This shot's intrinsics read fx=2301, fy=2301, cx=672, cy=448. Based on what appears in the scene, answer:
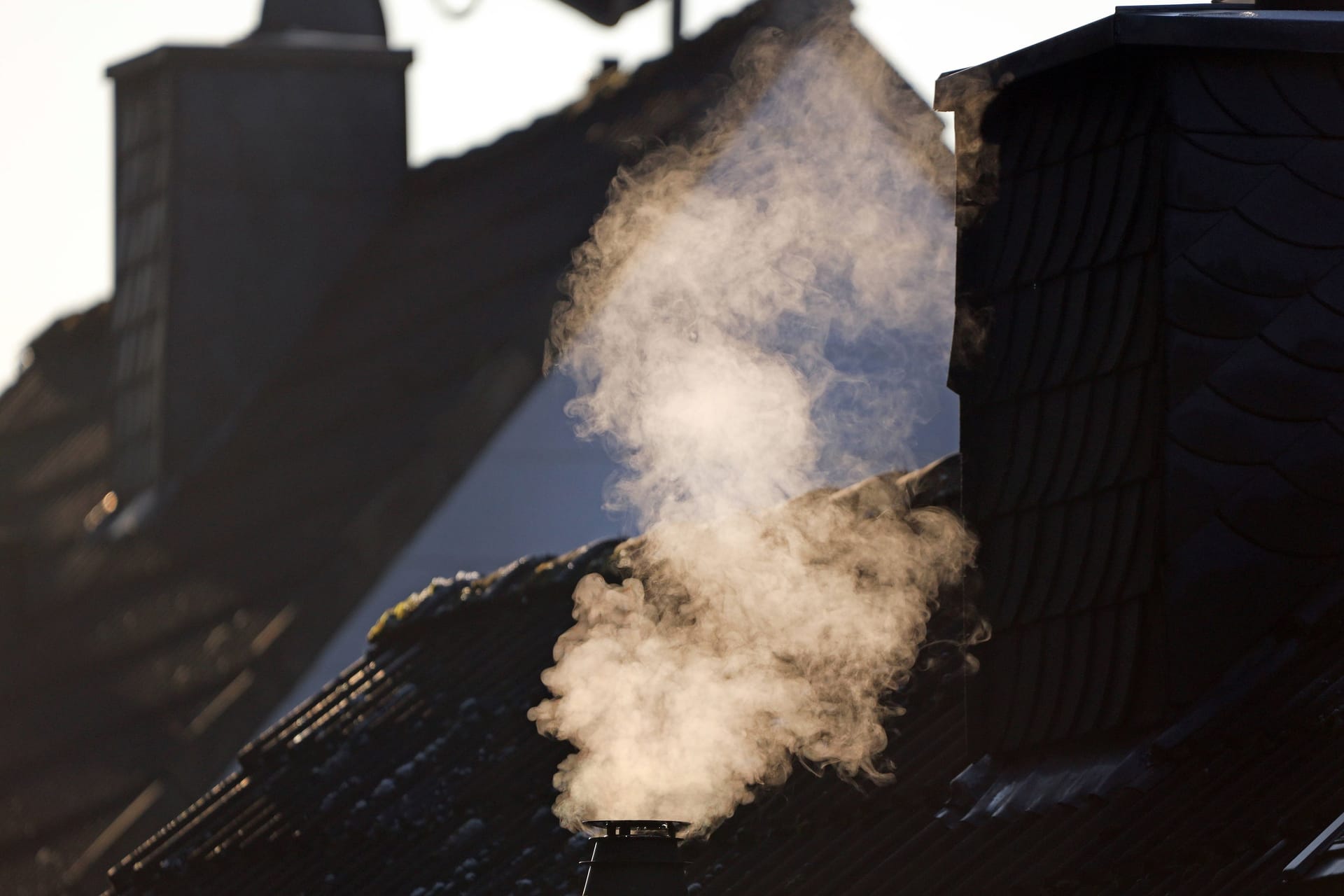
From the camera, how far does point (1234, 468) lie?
6.03m

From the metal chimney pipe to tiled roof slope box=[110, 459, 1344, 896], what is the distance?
0.83 meters

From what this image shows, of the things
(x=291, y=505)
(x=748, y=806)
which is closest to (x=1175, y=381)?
(x=748, y=806)

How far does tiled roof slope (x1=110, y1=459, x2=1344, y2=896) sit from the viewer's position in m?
5.48

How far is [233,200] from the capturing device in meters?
19.3

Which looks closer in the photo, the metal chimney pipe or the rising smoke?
the metal chimney pipe

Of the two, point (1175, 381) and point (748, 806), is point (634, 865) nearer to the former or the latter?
point (1175, 381)

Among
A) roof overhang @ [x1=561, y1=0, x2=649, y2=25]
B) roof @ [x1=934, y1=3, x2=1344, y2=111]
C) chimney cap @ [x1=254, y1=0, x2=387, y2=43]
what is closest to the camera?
roof @ [x1=934, y1=3, x2=1344, y2=111]

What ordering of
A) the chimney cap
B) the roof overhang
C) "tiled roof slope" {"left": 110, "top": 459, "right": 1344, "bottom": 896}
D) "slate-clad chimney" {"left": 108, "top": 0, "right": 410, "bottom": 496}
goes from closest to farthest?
"tiled roof slope" {"left": 110, "top": 459, "right": 1344, "bottom": 896}
"slate-clad chimney" {"left": 108, "top": 0, "right": 410, "bottom": 496}
the roof overhang
the chimney cap

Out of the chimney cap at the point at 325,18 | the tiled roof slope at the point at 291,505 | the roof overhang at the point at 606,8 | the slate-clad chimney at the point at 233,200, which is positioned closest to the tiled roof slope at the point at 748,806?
the tiled roof slope at the point at 291,505

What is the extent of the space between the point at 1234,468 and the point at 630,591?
3.89 metres

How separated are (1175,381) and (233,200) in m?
14.3

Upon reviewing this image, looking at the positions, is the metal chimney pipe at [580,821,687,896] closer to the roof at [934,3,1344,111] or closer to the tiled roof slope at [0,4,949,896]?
the roof at [934,3,1344,111]

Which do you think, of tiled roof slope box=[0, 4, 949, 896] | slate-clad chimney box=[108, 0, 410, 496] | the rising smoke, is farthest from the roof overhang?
the rising smoke

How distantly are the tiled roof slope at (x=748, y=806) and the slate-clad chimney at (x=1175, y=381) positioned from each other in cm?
18
